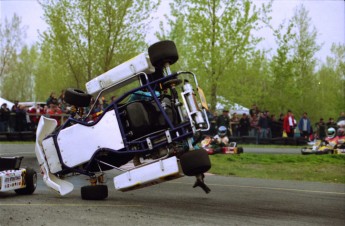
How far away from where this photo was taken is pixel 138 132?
23.9 feet

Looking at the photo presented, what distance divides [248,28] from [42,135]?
17606mm

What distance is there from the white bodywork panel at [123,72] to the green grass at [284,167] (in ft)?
19.9

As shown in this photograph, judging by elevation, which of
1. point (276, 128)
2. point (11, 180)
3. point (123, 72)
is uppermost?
point (123, 72)

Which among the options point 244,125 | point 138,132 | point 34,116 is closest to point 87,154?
point 138,132

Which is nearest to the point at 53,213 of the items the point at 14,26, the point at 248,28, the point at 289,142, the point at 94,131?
the point at 94,131

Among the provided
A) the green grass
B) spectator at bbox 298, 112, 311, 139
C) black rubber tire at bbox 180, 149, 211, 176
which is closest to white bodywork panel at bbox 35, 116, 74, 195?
black rubber tire at bbox 180, 149, 211, 176

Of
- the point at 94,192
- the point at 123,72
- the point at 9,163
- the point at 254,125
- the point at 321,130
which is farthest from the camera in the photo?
the point at 321,130

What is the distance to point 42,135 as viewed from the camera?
312 inches

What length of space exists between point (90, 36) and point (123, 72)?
8.72 metres

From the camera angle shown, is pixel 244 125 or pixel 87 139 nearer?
pixel 87 139

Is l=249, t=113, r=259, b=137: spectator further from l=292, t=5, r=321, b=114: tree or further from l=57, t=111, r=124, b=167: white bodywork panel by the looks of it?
l=57, t=111, r=124, b=167: white bodywork panel

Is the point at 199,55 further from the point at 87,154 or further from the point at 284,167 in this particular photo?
the point at 87,154

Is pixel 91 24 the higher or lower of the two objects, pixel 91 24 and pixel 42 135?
the higher

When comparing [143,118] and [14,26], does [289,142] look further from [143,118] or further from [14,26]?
[143,118]
